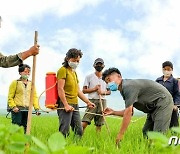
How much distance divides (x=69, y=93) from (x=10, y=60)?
1829 millimetres

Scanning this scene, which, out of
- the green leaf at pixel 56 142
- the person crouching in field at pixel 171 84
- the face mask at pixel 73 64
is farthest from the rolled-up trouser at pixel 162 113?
the green leaf at pixel 56 142

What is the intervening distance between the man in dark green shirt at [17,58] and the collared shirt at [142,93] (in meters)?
1.09

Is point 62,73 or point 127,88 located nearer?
point 127,88

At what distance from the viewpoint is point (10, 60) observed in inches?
134

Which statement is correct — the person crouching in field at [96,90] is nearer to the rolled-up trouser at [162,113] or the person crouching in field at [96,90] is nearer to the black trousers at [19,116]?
the black trousers at [19,116]

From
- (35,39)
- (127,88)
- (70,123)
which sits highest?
(35,39)

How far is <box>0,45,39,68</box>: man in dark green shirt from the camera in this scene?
336 cm

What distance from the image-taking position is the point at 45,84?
6.07 meters

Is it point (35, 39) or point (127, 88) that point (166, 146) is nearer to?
point (35, 39)

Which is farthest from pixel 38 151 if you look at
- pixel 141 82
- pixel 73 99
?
pixel 73 99

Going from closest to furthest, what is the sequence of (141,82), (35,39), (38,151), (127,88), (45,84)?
1. (38,151)
2. (35,39)
3. (127,88)
4. (141,82)
5. (45,84)

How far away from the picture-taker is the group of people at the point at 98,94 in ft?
13.7

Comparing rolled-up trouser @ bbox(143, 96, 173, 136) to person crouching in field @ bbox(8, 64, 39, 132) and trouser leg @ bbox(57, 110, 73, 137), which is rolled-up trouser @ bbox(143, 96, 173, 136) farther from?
person crouching in field @ bbox(8, 64, 39, 132)

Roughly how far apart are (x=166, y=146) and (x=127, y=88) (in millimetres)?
3329
